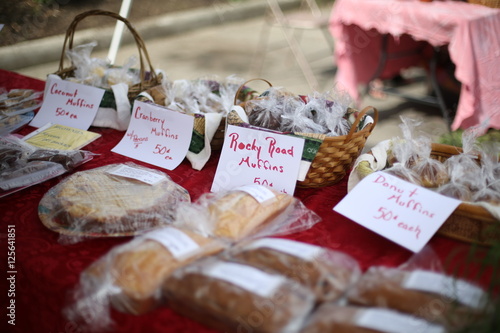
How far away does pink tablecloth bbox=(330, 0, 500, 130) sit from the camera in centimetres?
243

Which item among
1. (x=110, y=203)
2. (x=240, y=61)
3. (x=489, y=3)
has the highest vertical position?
(x=489, y=3)

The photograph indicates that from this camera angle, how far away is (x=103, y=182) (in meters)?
1.16

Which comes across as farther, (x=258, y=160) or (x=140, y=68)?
(x=140, y=68)

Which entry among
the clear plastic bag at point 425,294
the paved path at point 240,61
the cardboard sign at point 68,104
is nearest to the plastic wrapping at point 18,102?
the cardboard sign at point 68,104

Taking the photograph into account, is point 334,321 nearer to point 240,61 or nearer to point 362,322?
point 362,322

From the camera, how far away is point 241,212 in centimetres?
101

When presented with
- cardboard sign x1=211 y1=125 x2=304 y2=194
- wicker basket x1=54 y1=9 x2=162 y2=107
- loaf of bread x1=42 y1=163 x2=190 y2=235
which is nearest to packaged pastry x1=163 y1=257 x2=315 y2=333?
loaf of bread x1=42 y1=163 x2=190 y2=235

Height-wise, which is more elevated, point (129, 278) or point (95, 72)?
point (95, 72)

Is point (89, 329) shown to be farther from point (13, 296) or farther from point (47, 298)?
point (13, 296)

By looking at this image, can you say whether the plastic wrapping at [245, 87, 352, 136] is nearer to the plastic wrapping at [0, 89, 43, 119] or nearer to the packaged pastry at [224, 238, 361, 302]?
the packaged pastry at [224, 238, 361, 302]

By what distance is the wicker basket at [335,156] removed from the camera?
113 cm

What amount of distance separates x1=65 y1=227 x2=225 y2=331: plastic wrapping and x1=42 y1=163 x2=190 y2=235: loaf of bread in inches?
5.3

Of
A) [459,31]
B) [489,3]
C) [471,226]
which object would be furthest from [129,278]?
[489,3]

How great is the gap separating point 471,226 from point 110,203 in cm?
82
